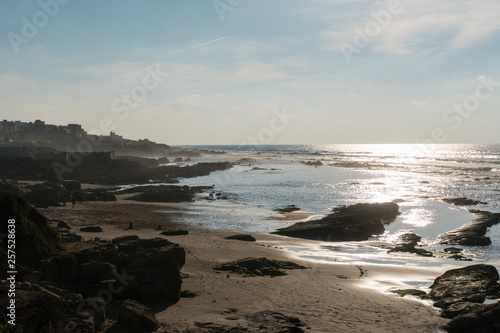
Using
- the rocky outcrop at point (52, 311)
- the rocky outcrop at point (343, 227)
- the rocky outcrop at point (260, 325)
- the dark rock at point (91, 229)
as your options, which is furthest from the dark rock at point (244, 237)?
the rocky outcrop at point (52, 311)

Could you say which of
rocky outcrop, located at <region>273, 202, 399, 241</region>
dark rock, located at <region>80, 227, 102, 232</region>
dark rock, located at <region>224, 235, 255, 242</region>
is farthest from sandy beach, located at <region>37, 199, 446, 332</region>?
rocky outcrop, located at <region>273, 202, 399, 241</region>

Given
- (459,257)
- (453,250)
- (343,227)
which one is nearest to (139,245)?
(343,227)

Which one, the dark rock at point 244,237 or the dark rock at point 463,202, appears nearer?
the dark rock at point 244,237

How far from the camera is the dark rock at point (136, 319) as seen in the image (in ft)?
36.9

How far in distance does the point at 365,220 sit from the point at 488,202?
24167 mm

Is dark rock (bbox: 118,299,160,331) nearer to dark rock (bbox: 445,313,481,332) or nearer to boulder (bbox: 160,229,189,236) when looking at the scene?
dark rock (bbox: 445,313,481,332)

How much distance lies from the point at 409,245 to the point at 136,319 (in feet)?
64.2

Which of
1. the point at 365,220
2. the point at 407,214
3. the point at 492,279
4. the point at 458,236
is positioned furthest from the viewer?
the point at 407,214

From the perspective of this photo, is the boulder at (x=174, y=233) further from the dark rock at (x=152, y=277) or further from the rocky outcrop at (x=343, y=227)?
the dark rock at (x=152, y=277)

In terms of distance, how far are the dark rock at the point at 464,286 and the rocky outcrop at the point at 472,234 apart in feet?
34.4

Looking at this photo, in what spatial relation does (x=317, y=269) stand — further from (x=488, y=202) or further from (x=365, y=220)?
(x=488, y=202)

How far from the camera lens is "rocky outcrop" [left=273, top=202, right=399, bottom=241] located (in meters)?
28.8

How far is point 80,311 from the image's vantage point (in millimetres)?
10844

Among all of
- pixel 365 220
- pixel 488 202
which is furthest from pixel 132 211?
pixel 488 202
